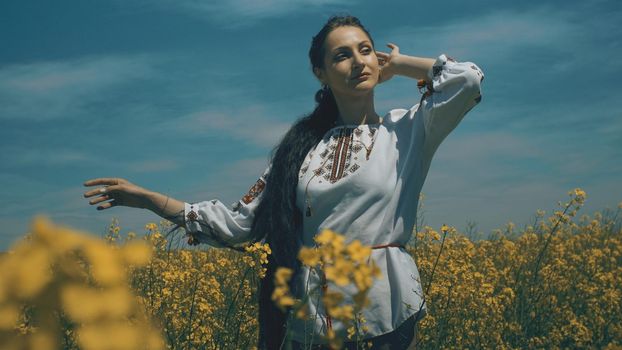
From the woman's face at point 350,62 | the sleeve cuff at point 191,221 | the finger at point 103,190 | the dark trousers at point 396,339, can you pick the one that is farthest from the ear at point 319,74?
the dark trousers at point 396,339

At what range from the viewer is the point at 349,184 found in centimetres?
290

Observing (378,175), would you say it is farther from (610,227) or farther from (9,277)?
(610,227)

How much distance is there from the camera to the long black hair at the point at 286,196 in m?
3.08

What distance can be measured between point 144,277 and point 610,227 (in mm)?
6026

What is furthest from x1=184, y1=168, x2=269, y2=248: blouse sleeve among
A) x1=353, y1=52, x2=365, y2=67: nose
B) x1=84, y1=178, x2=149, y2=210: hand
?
x1=353, y1=52, x2=365, y2=67: nose

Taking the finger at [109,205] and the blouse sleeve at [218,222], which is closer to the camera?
the finger at [109,205]

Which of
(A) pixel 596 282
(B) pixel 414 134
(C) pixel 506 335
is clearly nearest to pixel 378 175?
(B) pixel 414 134

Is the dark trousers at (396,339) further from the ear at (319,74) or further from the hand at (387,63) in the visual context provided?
the ear at (319,74)

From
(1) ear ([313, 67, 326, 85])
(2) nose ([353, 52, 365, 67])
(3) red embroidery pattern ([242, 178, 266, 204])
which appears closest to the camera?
(2) nose ([353, 52, 365, 67])

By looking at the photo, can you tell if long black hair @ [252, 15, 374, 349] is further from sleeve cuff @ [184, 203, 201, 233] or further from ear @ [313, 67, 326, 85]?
sleeve cuff @ [184, 203, 201, 233]

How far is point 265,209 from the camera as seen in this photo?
10.6 ft

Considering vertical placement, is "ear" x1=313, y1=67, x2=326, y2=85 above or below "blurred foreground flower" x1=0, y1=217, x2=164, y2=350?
above

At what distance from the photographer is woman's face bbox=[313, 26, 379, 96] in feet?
10.2

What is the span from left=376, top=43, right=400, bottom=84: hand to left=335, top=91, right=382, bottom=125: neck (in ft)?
0.52
